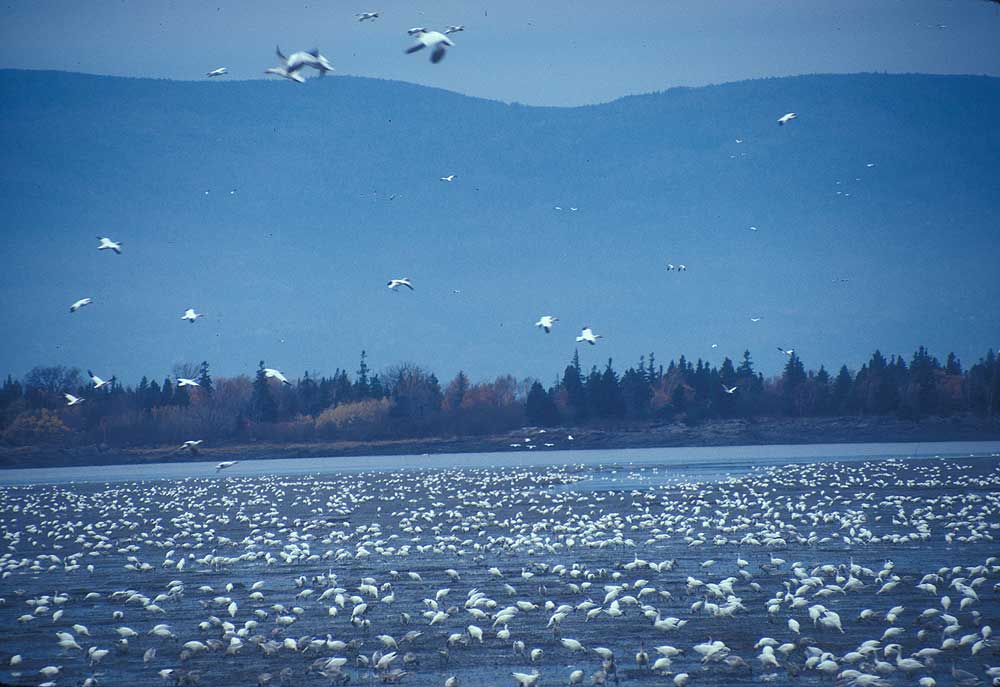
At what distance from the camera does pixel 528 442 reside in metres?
98.6

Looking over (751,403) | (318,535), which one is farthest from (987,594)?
(751,403)

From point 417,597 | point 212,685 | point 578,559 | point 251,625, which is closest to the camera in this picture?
point 212,685

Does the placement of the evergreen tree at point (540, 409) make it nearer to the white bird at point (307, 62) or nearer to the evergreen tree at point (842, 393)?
the evergreen tree at point (842, 393)

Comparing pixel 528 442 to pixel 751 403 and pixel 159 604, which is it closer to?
pixel 751 403

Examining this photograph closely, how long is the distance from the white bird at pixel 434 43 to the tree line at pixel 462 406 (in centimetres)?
8110

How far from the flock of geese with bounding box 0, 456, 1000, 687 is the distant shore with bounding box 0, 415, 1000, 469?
195 feet

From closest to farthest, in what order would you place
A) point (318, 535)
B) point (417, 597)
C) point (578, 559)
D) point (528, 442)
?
1. point (417, 597)
2. point (578, 559)
3. point (318, 535)
4. point (528, 442)

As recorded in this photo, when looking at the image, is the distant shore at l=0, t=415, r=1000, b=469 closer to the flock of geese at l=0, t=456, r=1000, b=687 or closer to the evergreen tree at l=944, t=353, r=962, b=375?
the evergreen tree at l=944, t=353, r=962, b=375

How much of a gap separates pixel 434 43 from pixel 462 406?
93605 millimetres

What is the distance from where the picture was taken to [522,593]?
2008 centimetres

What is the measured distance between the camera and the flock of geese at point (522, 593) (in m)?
15.4

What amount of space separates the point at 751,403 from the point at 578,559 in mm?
84767

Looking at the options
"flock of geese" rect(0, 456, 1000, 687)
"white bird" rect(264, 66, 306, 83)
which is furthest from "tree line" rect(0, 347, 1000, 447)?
"white bird" rect(264, 66, 306, 83)

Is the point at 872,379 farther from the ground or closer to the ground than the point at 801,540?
farther from the ground
